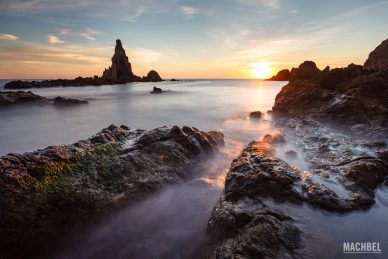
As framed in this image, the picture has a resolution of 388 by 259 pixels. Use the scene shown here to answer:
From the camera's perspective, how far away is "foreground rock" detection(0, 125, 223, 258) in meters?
4.66

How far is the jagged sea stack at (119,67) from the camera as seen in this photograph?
12209 cm

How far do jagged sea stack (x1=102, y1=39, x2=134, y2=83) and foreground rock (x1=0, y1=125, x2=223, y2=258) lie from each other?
391 feet

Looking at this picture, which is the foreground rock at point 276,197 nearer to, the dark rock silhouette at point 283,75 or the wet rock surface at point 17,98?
the wet rock surface at point 17,98

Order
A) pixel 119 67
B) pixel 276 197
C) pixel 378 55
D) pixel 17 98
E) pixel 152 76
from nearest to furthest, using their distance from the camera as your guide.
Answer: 1. pixel 276 197
2. pixel 17 98
3. pixel 378 55
4. pixel 119 67
5. pixel 152 76

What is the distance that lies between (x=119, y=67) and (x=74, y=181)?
129 m

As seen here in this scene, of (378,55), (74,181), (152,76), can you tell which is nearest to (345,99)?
(74,181)

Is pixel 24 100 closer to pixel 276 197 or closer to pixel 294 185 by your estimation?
pixel 276 197

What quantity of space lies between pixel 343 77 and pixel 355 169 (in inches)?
480

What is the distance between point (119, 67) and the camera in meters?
125

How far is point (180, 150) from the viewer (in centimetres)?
A: 799

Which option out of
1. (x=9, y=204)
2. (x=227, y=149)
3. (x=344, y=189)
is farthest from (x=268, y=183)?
(x=227, y=149)

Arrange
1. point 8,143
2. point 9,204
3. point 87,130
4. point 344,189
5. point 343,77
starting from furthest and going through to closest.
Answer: point 87,130 → point 343,77 → point 8,143 → point 344,189 → point 9,204

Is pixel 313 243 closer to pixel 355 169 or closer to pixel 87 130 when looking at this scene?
pixel 355 169

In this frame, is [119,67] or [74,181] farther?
[119,67]
